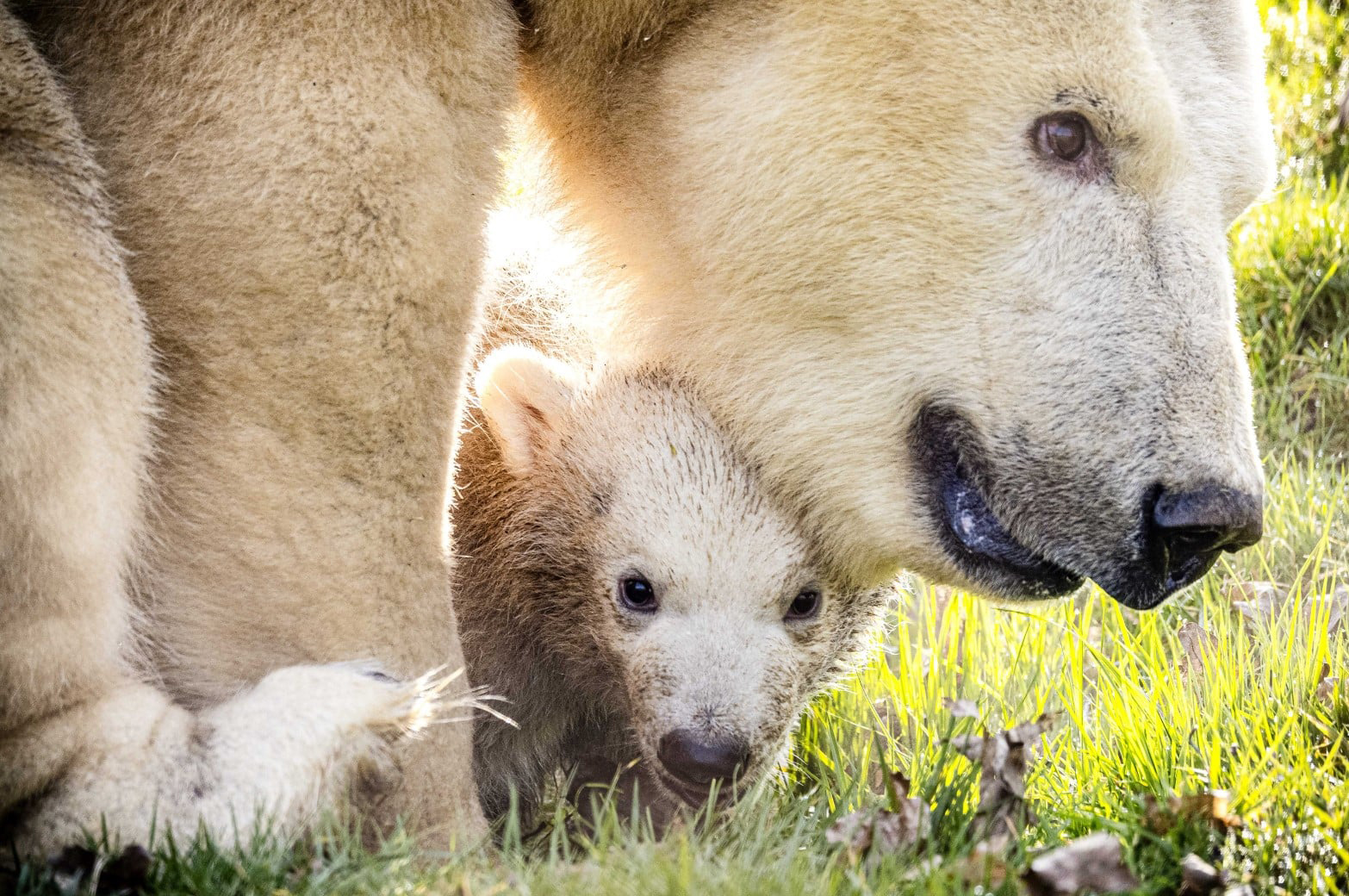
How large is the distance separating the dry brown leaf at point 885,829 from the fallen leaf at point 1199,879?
1.71 ft

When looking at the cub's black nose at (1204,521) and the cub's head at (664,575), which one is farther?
the cub's head at (664,575)

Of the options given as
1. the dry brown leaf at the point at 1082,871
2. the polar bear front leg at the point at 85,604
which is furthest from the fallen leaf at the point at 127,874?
A: the dry brown leaf at the point at 1082,871

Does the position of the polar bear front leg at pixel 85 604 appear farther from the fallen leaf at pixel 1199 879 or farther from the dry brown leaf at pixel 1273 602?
the dry brown leaf at pixel 1273 602

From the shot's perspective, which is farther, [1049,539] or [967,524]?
[967,524]

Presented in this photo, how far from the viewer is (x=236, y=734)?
121 inches

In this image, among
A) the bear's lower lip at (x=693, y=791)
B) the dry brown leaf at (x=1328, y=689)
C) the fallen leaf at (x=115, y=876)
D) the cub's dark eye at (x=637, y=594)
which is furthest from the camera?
the cub's dark eye at (x=637, y=594)

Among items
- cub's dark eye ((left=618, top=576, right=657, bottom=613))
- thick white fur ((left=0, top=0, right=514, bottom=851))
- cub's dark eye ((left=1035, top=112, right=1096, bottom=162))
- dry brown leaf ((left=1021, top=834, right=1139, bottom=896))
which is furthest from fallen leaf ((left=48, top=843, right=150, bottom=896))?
cub's dark eye ((left=1035, top=112, right=1096, bottom=162))

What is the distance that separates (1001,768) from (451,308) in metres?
1.53

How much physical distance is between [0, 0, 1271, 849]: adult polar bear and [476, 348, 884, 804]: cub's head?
0.16 metres

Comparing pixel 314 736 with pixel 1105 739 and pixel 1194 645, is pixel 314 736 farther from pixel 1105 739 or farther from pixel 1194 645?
pixel 1194 645

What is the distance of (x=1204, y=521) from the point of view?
11.1ft

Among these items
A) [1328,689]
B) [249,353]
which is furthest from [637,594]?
[1328,689]

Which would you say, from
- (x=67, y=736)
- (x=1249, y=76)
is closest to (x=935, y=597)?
(x=1249, y=76)

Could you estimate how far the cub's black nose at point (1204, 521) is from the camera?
3.39m
